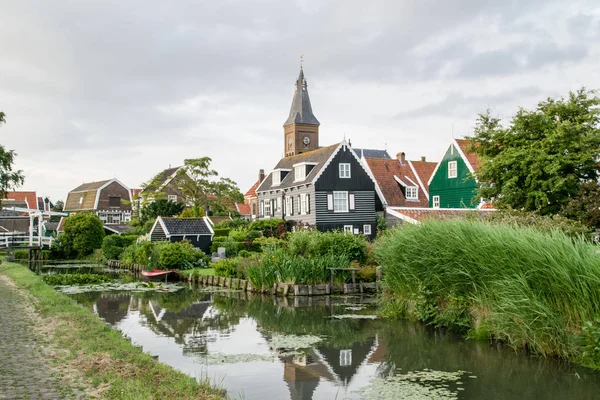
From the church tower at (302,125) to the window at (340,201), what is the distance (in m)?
37.9

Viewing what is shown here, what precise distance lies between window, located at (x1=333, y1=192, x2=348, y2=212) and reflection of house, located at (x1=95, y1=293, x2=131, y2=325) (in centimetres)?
2515

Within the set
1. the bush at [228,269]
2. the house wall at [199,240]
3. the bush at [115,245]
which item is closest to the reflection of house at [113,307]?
the bush at [228,269]

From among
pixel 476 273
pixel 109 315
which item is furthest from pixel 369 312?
pixel 109 315

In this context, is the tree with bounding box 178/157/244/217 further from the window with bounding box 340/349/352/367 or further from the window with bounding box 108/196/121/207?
the window with bounding box 340/349/352/367

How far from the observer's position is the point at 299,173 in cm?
4809

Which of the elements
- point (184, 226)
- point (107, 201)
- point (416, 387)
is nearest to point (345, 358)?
point (416, 387)

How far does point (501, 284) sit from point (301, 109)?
73.7 m

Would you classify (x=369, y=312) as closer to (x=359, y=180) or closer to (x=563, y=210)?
(x=563, y=210)

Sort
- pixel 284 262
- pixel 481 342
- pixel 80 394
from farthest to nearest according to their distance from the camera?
pixel 284 262 < pixel 481 342 < pixel 80 394

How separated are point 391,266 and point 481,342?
3.96 metres

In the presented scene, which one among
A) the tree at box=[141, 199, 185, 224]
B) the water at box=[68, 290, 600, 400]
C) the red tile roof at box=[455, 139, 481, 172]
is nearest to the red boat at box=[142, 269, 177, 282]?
the water at box=[68, 290, 600, 400]

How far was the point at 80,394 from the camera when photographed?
7.26 metres

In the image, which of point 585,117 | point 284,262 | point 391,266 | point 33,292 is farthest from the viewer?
point 585,117

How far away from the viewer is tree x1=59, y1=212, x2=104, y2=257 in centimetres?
4891
